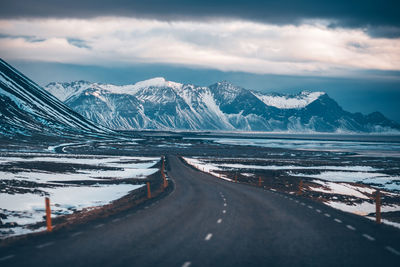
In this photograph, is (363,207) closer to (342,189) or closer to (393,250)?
(342,189)

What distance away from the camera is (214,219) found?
68.2ft

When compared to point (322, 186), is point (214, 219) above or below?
above

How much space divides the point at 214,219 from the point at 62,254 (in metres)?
9.29

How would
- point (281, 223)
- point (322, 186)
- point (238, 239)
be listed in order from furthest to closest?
point (322, 186) < point (281, 223) < point (238, 239)

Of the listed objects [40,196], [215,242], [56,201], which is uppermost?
[215,242]

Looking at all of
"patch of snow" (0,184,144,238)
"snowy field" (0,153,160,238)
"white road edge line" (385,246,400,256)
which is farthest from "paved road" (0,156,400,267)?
"patch of snow" (0,184,144,238)

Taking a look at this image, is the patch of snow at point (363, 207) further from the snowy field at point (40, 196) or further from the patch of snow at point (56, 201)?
the patch of snow at point (56, 201)

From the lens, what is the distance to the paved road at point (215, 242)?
471 inches

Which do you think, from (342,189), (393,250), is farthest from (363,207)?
(393,250)

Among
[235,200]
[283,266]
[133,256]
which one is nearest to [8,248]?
[133,256]

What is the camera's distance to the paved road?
39.2ft

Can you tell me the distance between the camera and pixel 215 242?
1474 cm

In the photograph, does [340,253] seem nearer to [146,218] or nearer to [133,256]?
[133,256]

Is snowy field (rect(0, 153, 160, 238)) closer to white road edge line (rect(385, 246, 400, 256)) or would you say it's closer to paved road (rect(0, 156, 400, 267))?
paved road (rect(0, 156, 400, 267))
